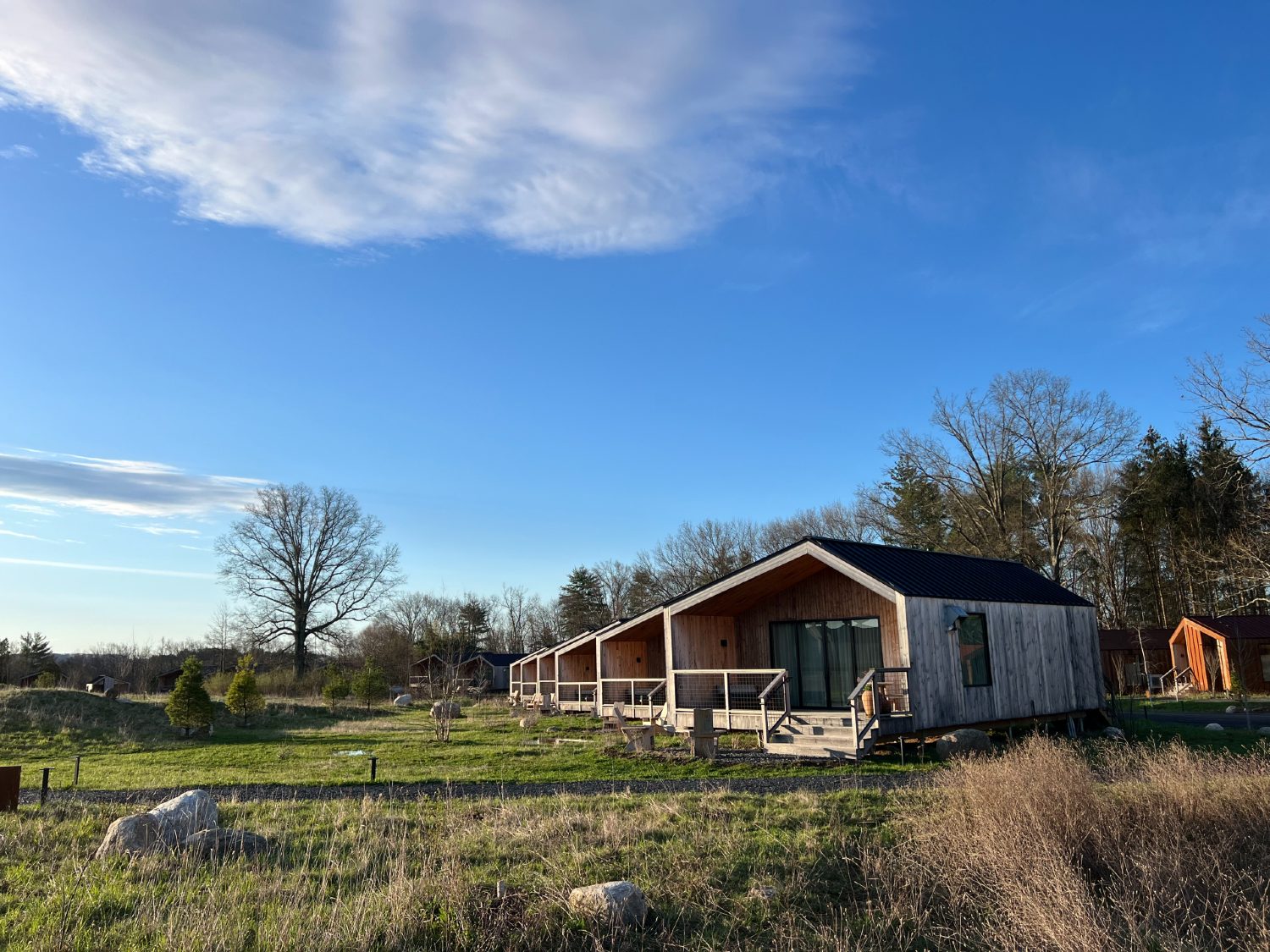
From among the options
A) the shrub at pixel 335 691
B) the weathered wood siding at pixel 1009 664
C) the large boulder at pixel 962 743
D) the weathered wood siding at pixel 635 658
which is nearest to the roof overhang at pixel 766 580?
the weathered wood siding at pixel 1009 664

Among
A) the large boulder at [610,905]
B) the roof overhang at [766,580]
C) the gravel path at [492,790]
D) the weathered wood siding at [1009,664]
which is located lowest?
the gravel path at [492,790]

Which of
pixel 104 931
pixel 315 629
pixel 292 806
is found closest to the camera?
pixel 104 931

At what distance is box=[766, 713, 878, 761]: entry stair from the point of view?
14.9 m

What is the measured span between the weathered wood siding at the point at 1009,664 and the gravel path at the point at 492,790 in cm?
336

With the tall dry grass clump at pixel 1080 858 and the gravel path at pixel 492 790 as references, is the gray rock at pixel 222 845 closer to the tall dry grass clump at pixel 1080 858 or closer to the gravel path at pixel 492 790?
the gravel path at pixel 492 790

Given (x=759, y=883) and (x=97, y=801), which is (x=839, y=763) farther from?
(x=97, y=801)

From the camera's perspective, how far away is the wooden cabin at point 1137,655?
38.1m

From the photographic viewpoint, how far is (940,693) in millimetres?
16359

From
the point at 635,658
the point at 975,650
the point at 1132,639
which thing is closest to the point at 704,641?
the point at 975,650

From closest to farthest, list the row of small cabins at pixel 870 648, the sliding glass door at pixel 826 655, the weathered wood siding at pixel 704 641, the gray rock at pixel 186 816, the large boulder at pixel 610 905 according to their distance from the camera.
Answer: the large boulder at pixel 610 905 → the gray rock at pixel 186 816 → the row of small cabins at pixel 870 648 → the sliding glass door at pixel 826 655 → the weathered wood siding at pixel 704 641

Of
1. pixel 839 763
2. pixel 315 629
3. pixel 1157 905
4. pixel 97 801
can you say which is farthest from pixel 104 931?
pixel 315 629

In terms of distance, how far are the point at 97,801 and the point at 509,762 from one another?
6486 millimetres

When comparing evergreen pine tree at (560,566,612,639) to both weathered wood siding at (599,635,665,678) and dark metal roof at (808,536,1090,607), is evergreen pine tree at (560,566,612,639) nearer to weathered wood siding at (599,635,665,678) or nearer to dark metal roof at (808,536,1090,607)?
weathered wood siding at (599,635,665,678)

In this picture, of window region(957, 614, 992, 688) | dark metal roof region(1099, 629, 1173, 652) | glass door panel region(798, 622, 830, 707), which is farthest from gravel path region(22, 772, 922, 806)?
dark metal roof region(1099, 629, 1173, 652)
